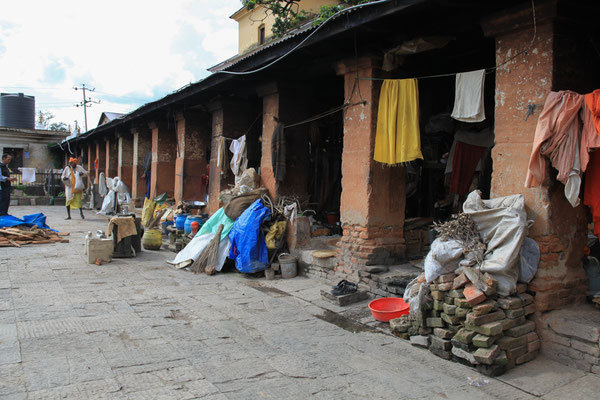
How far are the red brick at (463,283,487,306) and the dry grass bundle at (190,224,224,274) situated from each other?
4.72 m

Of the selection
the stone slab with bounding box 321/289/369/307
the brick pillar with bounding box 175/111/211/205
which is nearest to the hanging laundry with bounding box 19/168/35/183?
the brick pillar with bounding box 175/111/211/205

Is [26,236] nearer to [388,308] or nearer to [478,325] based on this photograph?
[388,308]

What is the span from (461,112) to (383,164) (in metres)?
1.40

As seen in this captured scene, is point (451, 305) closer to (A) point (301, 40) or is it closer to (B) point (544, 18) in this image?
(B) point (544, 18)

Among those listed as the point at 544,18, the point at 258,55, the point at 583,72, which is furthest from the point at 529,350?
the point at 258,55

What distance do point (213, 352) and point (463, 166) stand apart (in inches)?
197

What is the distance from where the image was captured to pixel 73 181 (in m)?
13.7

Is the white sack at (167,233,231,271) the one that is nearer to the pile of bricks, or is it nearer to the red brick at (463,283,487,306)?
the pile of bricks

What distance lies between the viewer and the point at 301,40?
6367mm

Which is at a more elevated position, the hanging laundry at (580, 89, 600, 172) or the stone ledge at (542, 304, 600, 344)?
the hanging laundry at (580, 89, 600, 172)

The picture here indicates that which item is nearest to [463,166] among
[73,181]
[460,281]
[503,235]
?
[503,235]

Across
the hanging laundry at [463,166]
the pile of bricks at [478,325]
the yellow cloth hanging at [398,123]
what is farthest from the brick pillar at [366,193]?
the pile of bricks at [478,325]

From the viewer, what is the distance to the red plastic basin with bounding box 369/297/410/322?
505cm

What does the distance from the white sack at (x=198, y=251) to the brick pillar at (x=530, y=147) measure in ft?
15.5
